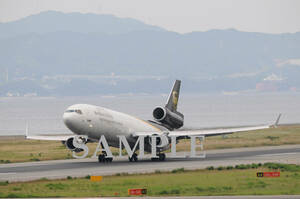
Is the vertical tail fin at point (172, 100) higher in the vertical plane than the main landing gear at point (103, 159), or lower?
higher

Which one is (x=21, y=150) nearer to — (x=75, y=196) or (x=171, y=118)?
(x=171, y=118)

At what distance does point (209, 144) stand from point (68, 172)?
126ft

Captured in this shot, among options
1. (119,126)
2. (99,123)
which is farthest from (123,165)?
(119,126)

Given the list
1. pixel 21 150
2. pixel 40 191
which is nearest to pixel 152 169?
pixel 40 191

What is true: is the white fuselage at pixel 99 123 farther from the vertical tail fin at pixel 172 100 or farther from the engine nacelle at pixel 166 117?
the vertical tail fin at pixel 172 100

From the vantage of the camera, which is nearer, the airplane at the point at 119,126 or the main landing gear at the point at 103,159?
the airplane at the point at 119,126

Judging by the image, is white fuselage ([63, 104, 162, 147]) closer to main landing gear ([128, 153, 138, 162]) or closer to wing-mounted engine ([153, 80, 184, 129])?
main landing gear ([128, 153, 138, 162])

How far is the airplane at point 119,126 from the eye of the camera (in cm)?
6019

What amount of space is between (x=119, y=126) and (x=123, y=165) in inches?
217

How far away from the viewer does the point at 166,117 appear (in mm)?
71125

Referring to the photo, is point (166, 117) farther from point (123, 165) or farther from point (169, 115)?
point (123, 165)

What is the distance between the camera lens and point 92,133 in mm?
61312

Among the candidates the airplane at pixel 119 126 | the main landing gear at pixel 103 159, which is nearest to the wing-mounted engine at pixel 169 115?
the airplane at pixel 119 126

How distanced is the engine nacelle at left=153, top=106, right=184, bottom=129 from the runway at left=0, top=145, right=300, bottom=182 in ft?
16.8
